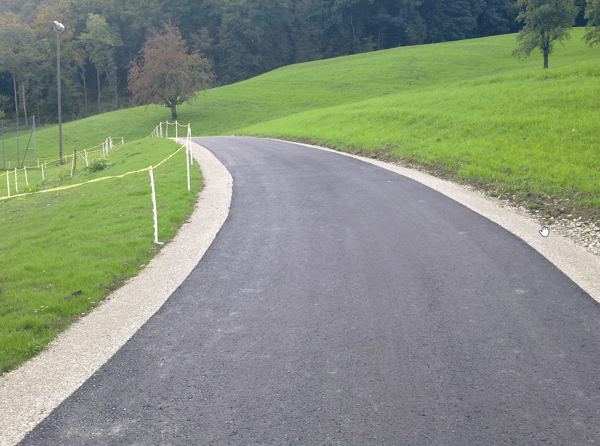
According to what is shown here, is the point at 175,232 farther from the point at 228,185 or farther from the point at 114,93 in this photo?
the point at 114,93

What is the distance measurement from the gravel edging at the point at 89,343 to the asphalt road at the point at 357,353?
16 cm

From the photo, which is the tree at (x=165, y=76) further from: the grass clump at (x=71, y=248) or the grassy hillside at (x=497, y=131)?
the grass clump at (x=71, y=248)

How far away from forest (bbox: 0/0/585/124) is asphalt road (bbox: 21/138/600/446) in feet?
267

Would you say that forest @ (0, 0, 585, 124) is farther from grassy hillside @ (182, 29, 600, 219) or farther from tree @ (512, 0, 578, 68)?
tree @ (512, 0, 578, 68)

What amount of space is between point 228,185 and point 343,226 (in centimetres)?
551

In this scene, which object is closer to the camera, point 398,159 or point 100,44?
point 398,159

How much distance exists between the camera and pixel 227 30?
92062 millimetres

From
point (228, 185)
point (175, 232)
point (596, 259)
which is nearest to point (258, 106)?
point (228, 185)

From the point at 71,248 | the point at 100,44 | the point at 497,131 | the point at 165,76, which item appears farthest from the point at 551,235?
the point at 100,44

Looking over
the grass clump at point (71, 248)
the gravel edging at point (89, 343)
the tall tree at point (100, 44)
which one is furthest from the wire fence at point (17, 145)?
the gravel edging at point (89, 343)

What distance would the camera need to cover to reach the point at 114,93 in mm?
86062

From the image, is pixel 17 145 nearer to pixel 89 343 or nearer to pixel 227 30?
pixel 89 343

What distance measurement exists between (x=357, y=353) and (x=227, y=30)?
97.0 meters

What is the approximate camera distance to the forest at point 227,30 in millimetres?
81125
